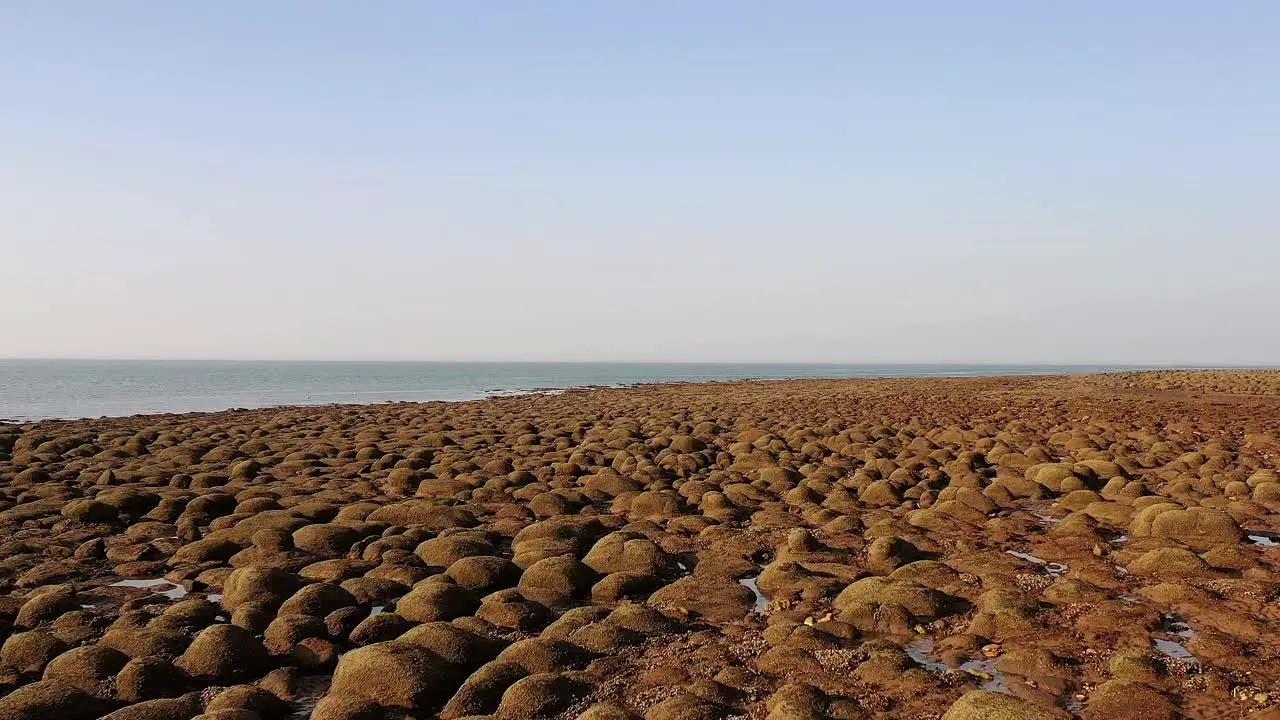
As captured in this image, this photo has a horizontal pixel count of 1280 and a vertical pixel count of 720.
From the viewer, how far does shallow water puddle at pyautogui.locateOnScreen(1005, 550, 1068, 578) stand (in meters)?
14.9

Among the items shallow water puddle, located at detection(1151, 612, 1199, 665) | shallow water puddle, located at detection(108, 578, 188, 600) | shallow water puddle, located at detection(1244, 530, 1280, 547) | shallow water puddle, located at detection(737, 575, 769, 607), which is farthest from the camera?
shallow water puddle, located at detection(1244, 530, 1280, 547)

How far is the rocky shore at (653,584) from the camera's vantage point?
974cm

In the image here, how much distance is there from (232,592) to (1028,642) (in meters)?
12.1

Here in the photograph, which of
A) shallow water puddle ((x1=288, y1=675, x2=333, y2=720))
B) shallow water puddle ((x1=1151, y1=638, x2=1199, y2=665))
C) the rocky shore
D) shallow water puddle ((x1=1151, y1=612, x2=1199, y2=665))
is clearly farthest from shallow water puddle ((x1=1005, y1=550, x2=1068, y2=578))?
shallow water puddle ((x1=288, y1=675, x2=333, y2=720))

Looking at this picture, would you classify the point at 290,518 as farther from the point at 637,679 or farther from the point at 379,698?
the point at 637,679

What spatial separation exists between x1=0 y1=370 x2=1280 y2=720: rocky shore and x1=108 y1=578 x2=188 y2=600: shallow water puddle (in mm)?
111

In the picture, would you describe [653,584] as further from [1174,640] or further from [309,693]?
[1174,640]

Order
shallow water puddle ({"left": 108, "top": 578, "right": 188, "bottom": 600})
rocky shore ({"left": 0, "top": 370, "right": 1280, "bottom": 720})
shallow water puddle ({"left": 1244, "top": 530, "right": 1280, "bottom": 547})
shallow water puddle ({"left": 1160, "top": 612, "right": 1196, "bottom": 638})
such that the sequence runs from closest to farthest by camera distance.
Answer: rocky shore ({"left": 0, "top": 370, "right": 1280, "bottom": 720})
shallow water puddle ({"left": 1160, "top": 612, "right": 1196, "bottom": 638})
shallow water puddle ({"left": 108, "top": 578, "right": 188, "bottom": 600})
shallow water puddle ({"left": 1244, "top": 530, "right": 1280, "bottom": 547})

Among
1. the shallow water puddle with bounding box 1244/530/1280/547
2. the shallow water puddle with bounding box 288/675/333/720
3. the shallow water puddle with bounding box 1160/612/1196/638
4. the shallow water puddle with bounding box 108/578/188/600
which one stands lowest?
the shallow water puddle with bounding box 108/578/188/600

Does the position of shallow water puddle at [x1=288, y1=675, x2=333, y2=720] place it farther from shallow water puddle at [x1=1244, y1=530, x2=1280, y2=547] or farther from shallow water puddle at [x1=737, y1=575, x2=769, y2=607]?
shallow water puddle at [x1=1244, y1=530, x2=1280, y2=547]

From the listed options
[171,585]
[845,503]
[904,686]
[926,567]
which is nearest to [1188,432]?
[845,503]

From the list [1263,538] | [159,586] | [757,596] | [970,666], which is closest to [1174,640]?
[970,666]

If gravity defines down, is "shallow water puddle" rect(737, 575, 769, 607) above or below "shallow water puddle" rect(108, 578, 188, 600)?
above

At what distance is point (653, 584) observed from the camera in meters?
14.5
